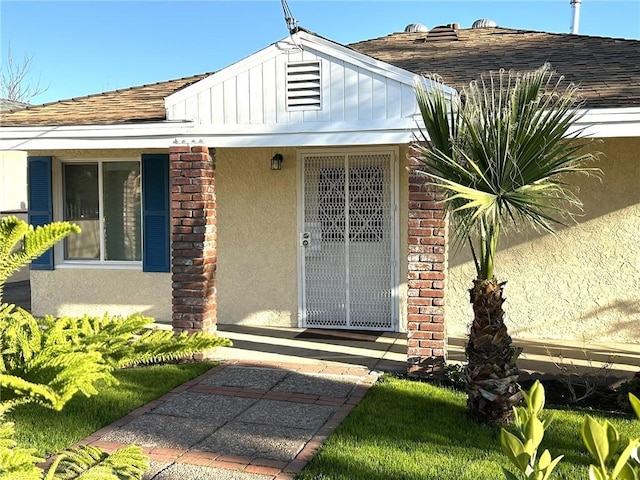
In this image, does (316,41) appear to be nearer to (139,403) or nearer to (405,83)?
(405,83)

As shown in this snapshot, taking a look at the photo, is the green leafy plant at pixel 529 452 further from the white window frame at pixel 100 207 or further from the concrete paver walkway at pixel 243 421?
the white window frame at pixel 100 207

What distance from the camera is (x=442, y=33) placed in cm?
1040

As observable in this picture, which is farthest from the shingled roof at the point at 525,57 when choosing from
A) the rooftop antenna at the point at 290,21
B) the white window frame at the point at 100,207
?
the white window frame at the point at 100,207

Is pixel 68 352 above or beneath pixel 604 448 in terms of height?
above

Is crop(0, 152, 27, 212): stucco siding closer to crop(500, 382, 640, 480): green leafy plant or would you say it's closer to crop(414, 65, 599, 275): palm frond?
crop(414, 65, 599, 275): palm frond

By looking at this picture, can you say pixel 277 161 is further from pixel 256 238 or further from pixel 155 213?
pixel 155 213

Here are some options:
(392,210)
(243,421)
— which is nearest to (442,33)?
(392,210)

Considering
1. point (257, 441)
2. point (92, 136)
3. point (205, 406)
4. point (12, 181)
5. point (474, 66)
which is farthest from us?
point (12, 181)

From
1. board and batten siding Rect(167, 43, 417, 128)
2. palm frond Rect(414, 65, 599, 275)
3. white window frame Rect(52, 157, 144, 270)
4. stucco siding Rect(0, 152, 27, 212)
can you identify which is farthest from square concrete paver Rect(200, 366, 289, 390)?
stucco siding Rect(0, 152, 27, 212)

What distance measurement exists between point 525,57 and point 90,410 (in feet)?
24.1

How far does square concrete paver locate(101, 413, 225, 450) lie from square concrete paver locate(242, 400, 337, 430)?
34 centimetres

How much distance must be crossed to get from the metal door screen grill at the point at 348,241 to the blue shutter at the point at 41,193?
3982 millimetres

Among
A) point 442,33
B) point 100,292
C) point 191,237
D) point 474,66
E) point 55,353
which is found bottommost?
point 100,292

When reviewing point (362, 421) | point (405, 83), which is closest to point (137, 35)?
point (405, 83)
